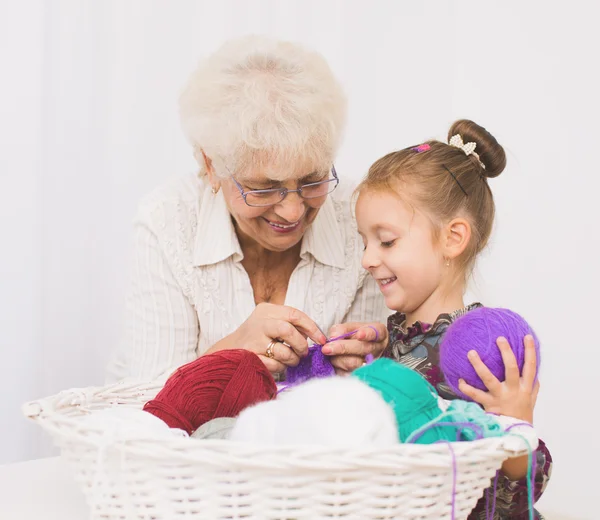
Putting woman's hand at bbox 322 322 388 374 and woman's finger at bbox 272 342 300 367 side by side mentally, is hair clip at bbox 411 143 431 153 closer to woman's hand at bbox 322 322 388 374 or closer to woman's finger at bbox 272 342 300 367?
woman's hand at bbox 322 322 388 374

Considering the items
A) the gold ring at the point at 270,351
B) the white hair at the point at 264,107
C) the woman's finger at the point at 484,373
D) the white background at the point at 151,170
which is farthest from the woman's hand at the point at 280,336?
the white background at the point at 151,170

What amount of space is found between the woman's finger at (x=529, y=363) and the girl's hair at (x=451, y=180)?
16.7 inches

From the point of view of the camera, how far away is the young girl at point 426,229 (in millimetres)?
1512

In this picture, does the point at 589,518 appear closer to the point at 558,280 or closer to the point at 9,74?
the point at 558,280

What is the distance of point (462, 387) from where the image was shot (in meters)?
1.18

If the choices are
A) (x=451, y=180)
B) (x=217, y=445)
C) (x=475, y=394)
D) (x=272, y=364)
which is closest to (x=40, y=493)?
(x=272, y=364)

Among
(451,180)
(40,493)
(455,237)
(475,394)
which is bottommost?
(40,493)

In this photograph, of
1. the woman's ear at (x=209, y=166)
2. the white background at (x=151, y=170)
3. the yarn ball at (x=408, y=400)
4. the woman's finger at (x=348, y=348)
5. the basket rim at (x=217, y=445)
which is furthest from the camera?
the white background at (x=151, y=170)

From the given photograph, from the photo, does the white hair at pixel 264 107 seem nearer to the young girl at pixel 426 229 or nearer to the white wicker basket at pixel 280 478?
the young girl at pixel 426 229

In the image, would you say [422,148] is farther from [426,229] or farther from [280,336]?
[280,336]

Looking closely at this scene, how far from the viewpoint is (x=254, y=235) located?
178 centimetres

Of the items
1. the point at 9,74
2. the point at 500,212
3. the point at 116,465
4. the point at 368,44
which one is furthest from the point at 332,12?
the point at 116,465

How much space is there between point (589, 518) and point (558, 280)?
71 centimetres

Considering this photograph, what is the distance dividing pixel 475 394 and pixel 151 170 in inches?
59.7
